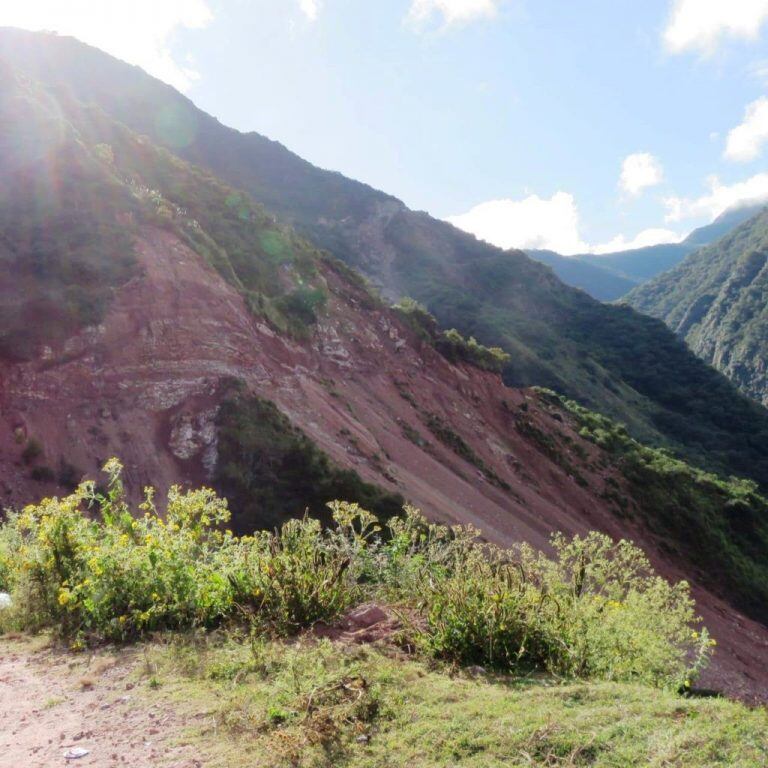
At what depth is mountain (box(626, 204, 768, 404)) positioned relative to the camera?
82000 millimetres

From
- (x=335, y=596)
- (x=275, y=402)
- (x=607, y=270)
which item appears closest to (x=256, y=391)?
(x=275, y=402)

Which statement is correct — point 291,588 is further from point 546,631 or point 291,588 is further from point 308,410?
point 308,410

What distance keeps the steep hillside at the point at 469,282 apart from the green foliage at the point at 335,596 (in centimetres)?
4669

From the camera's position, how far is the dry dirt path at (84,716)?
3641 millimetres

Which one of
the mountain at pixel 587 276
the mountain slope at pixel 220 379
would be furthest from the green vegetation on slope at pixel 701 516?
the mountain at pixel 587 276

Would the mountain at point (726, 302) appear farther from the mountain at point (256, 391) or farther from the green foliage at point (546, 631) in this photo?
the green foliage at point (546, 631)

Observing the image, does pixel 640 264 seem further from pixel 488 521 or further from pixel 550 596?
pixel 550 596

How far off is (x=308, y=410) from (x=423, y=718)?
17.1 meters

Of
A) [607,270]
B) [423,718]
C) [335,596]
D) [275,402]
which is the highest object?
[607,270]

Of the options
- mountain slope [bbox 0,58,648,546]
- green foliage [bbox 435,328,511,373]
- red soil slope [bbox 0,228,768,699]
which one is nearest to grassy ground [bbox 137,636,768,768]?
mountain slope [bbox 0,58,648,546]

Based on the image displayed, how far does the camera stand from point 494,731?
3.48 m

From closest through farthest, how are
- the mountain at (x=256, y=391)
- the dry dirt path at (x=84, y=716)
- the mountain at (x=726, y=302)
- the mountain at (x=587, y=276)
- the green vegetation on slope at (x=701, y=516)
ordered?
the dry dirt path at (x=84, y=716) < the mountain at (x=256, y=391) < the green vegetation on slope at (x=701, y=516) < the mountain at (x=726, y=302) < the mountain at (x=587, y=276)

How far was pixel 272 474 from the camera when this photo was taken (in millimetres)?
16141

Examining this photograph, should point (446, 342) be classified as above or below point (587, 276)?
below
